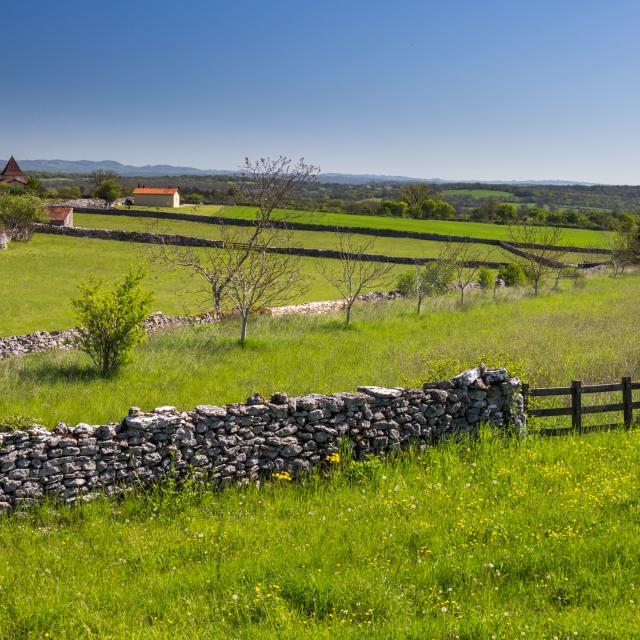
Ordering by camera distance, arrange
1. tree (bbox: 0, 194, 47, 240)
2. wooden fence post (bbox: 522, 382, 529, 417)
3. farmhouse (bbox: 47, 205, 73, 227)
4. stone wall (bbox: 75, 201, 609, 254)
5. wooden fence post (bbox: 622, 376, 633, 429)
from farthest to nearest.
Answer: stone wall (bbox: 75, 201, 609, 254)
farmhouse (bbox: 47, 205, 73, 227)
tree (bbox: 0, 194, 47, 240)
wooden fence post (bbox: 622, 376, 633, 429)
wooden fence post (bbox: 522, 382, 529, 417)

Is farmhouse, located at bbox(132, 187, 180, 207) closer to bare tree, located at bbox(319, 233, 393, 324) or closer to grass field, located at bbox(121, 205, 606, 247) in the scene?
grass field, located at bbox(121, 205, 606, 247)

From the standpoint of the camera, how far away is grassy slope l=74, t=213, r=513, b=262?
6181 cm

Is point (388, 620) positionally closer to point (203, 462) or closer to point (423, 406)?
point (203, 462)

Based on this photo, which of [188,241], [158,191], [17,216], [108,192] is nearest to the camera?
[17,216]

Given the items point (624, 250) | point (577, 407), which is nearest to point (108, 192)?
point (624, 250)

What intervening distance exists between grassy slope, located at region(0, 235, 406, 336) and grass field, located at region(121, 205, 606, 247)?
25.2 meters

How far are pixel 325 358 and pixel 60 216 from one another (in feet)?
174

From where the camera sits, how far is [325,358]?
2052cm

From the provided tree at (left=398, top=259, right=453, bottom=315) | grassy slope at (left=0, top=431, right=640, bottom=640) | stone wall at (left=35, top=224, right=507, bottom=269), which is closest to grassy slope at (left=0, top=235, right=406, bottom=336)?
stone wall at (left=35, top=224, right=507, bottom=269)

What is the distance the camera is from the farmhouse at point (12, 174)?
362 ft

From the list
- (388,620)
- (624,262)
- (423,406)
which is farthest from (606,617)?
(624,262)

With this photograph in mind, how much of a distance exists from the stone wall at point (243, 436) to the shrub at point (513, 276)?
3360 cm

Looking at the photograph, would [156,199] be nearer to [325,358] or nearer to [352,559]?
[325,358]

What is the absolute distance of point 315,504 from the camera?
30.9 feet
